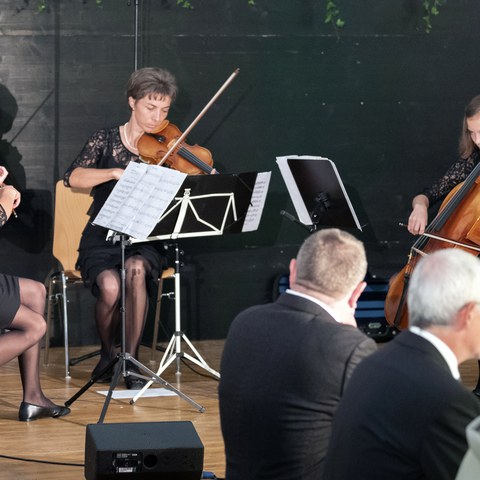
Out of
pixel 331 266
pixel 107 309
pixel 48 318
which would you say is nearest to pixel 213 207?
pixel 107 309

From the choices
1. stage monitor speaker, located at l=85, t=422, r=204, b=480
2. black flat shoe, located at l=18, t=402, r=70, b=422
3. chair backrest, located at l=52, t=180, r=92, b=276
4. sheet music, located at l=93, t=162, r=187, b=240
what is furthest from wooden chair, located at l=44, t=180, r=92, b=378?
stage monitor speaker, located at l=85, t=422, r=204, b=480

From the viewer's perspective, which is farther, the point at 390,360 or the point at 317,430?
the point at 317,430

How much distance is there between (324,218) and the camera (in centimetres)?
481

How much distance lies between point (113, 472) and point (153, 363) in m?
2.17

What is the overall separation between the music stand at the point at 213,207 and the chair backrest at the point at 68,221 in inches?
36.4

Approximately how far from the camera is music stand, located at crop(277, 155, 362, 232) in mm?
4672

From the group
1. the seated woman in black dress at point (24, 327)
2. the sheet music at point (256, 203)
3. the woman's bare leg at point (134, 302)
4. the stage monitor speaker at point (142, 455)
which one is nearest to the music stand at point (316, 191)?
the sheet music at point (256, 203)

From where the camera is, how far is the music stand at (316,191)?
15.3 ft

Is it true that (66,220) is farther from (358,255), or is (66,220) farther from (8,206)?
(358,255)

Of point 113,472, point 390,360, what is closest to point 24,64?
point 113,472

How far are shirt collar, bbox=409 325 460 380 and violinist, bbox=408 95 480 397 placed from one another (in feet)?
8.65

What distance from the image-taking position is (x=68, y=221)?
5176 mm

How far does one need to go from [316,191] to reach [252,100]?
119cm

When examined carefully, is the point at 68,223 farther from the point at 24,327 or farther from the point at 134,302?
the point at 24,327
